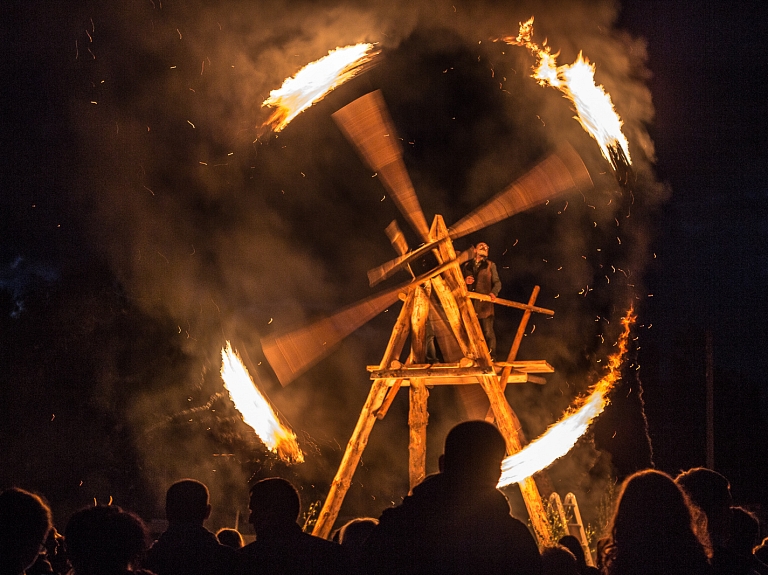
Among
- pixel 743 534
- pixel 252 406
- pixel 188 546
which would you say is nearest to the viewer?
pixel 188 546

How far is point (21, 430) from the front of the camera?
18328 mm

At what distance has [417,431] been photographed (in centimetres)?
902

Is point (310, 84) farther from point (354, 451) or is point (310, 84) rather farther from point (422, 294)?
point (354, 451)

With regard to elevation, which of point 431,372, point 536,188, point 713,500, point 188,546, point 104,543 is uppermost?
point 536,188

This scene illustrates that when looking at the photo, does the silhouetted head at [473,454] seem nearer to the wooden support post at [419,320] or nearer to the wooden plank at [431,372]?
the wooden plank at [431,372]

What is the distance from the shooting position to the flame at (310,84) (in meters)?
9.41

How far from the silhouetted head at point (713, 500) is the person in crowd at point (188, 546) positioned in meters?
2.52

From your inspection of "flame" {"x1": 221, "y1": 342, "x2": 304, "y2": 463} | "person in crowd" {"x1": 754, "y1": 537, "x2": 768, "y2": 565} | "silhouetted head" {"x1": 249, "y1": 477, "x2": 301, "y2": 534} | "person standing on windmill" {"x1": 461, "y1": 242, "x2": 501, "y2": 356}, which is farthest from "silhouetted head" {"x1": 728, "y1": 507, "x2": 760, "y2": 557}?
"flame" {"x1": 221, "y1": 342, "x2": 304, "y2": 463}

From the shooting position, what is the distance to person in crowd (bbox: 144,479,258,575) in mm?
3861

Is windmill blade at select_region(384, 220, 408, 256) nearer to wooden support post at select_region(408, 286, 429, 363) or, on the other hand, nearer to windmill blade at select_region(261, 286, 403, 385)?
wooden support post at select_region(408, 286, 429, 363)

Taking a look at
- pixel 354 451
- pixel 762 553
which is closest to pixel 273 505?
pixel 762 553

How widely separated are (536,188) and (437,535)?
6.56 m

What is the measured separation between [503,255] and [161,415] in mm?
9014

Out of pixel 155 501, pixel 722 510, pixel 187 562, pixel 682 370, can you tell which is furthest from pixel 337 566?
pixel 682 370
